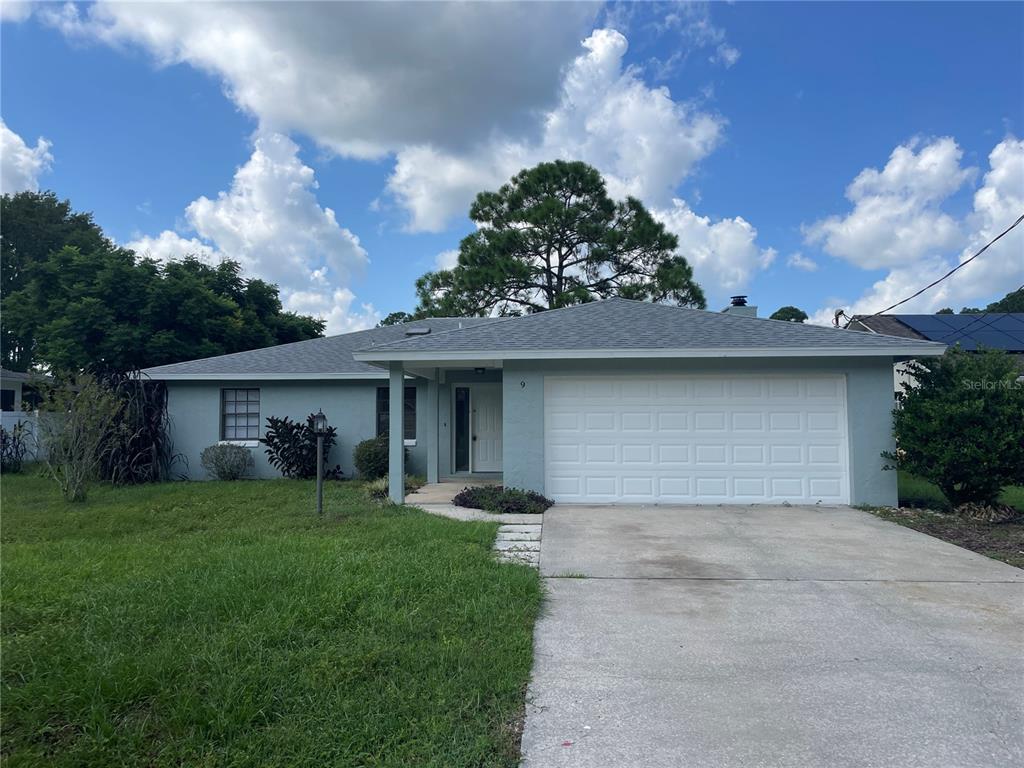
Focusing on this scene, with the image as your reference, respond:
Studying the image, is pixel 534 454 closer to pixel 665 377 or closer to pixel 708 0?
pixel 665 377

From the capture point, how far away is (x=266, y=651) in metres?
3.60

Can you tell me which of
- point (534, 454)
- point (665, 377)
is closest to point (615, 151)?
Answer: point (665, 377)

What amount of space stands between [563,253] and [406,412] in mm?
12810

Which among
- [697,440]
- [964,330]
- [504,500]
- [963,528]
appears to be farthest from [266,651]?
[964,330]

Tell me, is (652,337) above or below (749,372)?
above

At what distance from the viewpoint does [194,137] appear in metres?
12.9

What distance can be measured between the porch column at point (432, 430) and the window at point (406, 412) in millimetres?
1082

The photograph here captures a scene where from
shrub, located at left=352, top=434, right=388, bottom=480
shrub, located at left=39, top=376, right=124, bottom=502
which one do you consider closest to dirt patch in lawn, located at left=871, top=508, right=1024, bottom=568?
shrub, located at left=352, top=434, right=388, bottom=480

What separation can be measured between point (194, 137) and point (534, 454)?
10.5m

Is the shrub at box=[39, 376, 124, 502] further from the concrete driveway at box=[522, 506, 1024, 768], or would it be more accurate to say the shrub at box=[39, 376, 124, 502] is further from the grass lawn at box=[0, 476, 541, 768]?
the concrete driveway at box=[522, 506, 1024, 768]

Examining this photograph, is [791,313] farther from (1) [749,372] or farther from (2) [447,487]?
(2) [447,487]

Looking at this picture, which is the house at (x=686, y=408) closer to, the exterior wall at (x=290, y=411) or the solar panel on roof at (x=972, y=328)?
the exterior wall at (x=290, y=411)

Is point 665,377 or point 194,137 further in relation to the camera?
point 194,137

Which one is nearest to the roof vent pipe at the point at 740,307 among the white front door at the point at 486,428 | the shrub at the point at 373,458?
the white front door at the point at 486,428
